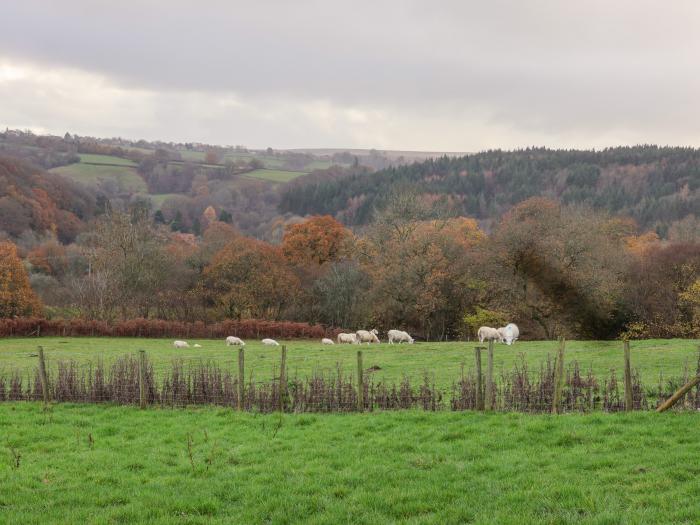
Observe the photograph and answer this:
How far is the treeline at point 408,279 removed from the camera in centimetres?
4647

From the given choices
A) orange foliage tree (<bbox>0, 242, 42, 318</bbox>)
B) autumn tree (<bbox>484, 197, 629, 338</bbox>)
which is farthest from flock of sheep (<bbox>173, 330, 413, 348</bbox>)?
orange foliage tree (<bbox>0, 242, 42, 318</bbox>)

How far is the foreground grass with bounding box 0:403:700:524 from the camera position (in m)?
8.95

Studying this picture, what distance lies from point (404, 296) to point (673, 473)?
141ft

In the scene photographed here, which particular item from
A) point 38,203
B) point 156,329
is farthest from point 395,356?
point 38,203

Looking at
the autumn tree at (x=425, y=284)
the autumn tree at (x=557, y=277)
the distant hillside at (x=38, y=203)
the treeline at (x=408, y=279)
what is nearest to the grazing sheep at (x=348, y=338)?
the autumn tree at (x=425, y=284)

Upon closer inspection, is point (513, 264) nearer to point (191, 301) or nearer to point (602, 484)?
point (191, 301)

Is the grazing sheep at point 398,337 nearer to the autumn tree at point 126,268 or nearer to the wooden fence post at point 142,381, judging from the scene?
the wooden fence post at point 142,381

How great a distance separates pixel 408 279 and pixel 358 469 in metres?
42.0

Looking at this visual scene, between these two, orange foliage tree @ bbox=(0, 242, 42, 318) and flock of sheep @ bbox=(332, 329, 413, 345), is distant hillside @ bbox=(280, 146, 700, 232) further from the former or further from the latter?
flock of sheep @ bbox=(332, 329, 413, 345)

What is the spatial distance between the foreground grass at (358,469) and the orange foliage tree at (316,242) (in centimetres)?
5733

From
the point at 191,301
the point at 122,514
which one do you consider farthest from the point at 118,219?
the point at 122,514

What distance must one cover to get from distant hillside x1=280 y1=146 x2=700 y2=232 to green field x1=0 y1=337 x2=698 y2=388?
76.2m

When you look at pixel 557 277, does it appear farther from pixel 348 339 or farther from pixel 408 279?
pixel 348 339

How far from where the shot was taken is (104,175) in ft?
557
